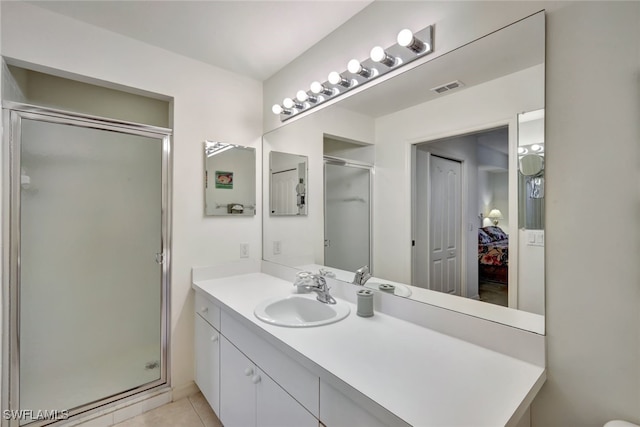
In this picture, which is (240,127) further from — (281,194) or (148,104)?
(148,104)

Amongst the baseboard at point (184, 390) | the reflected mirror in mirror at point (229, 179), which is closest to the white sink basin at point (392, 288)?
the reflected mirror in mirror at point (229, 179)

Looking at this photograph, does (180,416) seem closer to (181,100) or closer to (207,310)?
(207,310)

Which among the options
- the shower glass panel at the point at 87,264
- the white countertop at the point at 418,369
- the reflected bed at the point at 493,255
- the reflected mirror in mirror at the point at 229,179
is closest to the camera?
the white countertop at the point at 418,369

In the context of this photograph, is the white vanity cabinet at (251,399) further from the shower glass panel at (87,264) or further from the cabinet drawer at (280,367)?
the shower glass panel at (87,264)

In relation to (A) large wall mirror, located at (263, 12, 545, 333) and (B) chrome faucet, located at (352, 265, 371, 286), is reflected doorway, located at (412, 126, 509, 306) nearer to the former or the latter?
(A) large wall mirror, located at (263, 12, 545, 333)

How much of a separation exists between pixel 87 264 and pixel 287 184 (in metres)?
1.45

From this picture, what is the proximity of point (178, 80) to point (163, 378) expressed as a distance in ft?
6.59

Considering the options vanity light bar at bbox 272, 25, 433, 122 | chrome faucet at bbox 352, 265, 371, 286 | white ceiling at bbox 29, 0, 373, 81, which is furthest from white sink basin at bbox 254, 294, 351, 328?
white ceiling at bbox 29, 0, 373, 81

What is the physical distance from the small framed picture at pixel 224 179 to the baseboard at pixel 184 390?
1398mm

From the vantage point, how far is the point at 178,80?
1925mm

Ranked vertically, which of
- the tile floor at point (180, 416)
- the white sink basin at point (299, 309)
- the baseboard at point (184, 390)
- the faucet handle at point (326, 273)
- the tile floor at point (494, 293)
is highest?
the tile floor at point (494, 293)

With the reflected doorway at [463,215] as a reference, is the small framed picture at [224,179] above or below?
above

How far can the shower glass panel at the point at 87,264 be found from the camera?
164cm

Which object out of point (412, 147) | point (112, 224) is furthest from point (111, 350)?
point (412, 147)
